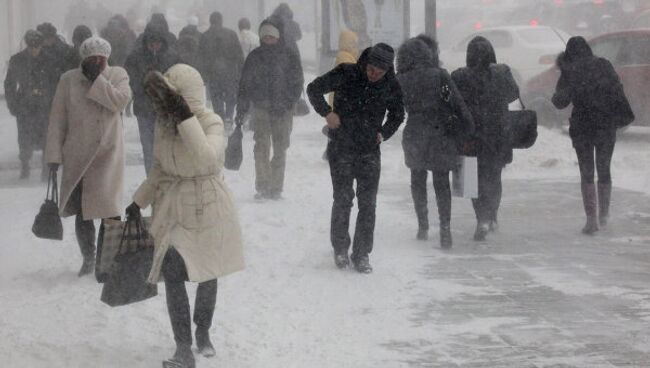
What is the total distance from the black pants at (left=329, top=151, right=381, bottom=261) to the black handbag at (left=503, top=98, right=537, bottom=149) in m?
1.95

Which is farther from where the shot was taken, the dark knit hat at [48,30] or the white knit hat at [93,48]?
the dark knit hat at [48,30]

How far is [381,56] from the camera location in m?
8.23

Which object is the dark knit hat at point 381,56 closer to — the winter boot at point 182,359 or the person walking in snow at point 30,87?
the winter boot at point 182,359

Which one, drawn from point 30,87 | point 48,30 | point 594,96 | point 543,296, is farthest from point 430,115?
point 30,87

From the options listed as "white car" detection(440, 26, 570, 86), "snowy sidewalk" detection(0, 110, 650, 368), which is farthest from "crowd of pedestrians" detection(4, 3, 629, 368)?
"white car" detection(440, 26, 570, 86)

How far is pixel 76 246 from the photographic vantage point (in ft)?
32.8

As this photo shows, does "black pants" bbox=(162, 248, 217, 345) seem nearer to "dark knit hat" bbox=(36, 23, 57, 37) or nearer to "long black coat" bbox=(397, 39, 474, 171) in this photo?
"long black coat" bbox=(397, 39, 474, 171)

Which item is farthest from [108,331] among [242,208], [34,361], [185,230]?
[242,208]

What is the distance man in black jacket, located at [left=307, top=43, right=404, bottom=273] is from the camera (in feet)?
27.8

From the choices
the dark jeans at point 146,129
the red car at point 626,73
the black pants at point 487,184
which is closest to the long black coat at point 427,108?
the black pants at point 487,184

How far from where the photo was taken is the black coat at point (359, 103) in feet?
27.8

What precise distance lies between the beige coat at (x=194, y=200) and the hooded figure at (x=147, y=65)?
5.18 m

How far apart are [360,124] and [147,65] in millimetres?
3569

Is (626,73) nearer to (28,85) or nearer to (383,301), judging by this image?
(28,85)
